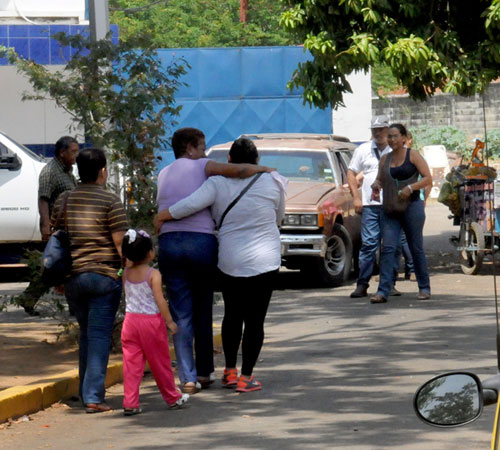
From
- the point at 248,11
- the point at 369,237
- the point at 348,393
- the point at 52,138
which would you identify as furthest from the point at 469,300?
the point at 248,11

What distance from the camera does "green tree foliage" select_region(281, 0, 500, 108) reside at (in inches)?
619

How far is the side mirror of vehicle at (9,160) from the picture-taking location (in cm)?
1534

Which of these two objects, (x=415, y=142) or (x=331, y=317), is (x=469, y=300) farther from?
(x=415, y=142)

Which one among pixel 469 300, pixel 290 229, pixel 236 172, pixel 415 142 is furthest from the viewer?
pixel 415 142

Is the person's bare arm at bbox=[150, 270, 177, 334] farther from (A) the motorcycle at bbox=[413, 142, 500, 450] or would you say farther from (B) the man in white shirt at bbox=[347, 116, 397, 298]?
(B) the man in white shirt at bbox=[347, 116, 397, 298]

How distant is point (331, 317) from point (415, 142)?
25.7 metres

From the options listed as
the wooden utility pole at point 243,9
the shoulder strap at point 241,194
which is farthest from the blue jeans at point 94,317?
the wooden utility pole at point 243,9

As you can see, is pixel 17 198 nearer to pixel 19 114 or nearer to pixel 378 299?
pixel 378 299

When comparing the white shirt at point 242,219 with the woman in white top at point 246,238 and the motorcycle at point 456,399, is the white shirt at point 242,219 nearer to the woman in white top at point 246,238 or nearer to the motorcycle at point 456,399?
the woman in white top at point 246,238

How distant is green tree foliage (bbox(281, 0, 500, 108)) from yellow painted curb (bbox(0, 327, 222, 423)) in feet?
26.7

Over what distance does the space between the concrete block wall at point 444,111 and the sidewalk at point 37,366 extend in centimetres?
2851

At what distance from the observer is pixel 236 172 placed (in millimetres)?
8266

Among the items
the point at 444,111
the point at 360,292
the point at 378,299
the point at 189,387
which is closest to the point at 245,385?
the point at 189,387

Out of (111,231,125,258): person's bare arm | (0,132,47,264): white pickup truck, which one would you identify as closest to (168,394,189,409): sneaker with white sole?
(111,231,125,258): person's bare arm
